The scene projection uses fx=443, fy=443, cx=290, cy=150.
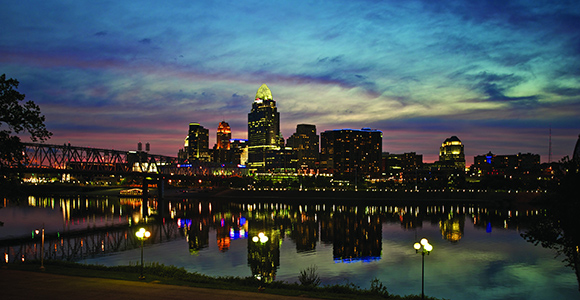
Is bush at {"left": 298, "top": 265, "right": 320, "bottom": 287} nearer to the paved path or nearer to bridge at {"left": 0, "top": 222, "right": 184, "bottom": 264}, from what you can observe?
the paved path

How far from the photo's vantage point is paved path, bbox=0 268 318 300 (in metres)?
19.5

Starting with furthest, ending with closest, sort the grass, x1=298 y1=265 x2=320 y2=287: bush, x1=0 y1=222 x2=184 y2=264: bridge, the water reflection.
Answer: x1=0 y1=222 x2=184 y2=264: bridge, the water reflection, x1=298 y1=265 x2=320 y2=287: bush, the grass

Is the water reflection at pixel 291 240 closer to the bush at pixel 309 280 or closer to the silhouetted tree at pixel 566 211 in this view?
the silhouetted tree at pixel 566 211

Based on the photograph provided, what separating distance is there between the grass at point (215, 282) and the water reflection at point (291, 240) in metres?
1.29

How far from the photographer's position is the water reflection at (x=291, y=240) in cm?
3909

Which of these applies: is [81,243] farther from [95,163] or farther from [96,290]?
[95,163]

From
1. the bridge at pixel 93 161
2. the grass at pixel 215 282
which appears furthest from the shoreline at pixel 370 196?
the grass at pixel 215 282

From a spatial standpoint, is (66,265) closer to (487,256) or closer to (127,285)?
(127,285)

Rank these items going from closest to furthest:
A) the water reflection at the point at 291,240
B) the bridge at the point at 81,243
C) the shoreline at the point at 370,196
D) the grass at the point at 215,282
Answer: the grass at the point at 215,282
the water reflection at the point at 291,240
the bridge at the point at 81,243
the shoreline at the point at 370,196

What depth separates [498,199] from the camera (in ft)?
381

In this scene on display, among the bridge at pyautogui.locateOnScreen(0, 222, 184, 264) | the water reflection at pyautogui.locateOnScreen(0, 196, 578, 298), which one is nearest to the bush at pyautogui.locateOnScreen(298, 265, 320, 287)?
the water reflection at pyautogui.locateOnScreen(0, 196, 578, 298)

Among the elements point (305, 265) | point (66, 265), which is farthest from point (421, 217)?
point (66, 265)

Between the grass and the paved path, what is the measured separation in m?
0.94

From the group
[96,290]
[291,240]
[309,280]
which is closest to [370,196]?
[291,240]
